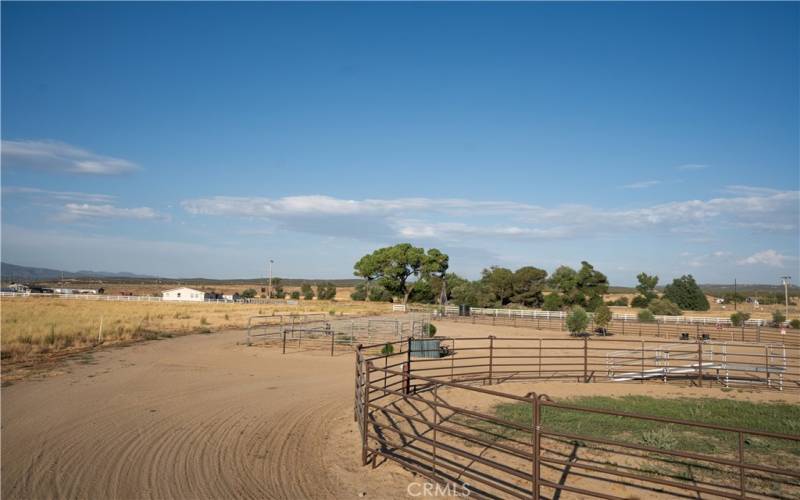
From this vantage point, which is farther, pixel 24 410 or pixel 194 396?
pixel 194 396

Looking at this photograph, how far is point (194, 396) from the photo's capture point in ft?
39.0

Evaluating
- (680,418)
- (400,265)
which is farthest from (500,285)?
(680,418)

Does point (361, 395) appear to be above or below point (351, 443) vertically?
above

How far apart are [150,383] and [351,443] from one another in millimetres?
7655

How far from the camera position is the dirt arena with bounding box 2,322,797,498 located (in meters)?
6.46

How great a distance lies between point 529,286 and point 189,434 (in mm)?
70625

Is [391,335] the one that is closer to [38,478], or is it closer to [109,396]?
[109,396]

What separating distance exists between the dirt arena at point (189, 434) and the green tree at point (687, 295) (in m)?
69.3

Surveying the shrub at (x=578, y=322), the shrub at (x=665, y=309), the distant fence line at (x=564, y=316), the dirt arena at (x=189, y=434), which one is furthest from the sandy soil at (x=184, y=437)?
the shrub at (x=665, y=309)

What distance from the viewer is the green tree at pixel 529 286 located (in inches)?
2945

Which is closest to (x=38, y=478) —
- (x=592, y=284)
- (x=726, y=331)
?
(x=726, y=331)

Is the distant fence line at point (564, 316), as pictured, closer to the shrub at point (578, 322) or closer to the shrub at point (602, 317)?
the shrub at point (602, 317)

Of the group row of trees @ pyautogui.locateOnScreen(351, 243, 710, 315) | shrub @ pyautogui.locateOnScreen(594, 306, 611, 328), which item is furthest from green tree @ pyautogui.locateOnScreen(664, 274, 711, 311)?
shrub @ pyautogui.locateOnScreen(594, 306, 611, 328)

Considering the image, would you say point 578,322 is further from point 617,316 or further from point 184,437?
point 184,437
